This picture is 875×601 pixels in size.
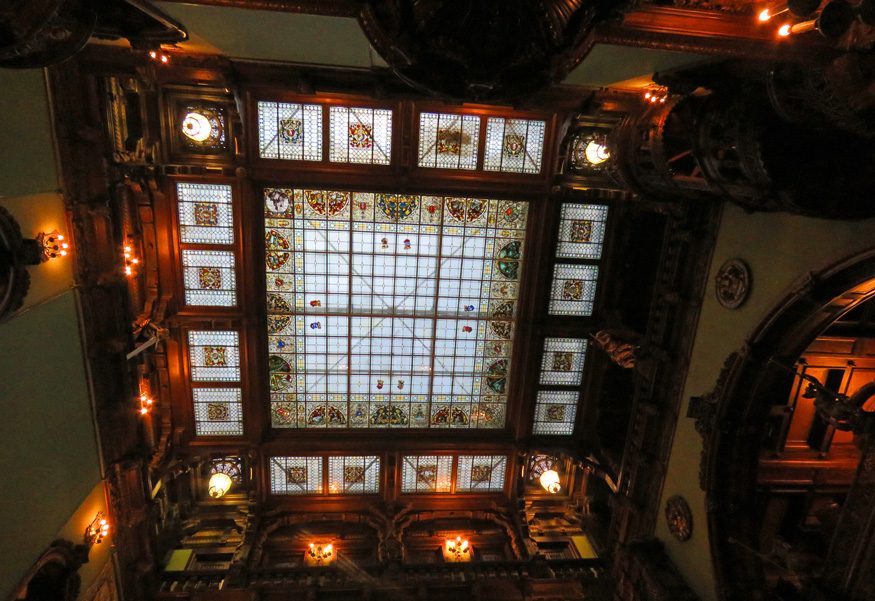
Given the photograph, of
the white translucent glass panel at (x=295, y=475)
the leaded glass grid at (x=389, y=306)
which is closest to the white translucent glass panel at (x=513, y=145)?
the leaded glass grid at (x=389, y=306)

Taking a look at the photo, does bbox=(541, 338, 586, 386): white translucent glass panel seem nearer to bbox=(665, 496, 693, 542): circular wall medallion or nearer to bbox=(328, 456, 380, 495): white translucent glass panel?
bbox=(665, 496, 693, 542): circular wall medallion

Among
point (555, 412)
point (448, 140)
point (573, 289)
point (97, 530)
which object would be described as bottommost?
point (97, 530)

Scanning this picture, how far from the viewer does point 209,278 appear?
392 inches

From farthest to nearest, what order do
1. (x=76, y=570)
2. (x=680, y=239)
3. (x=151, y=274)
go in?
1. (x=151, y=274)
2. (x=680, y=239)
3. (x=76, y=570)

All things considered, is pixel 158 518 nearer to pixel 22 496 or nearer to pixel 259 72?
pixel 22 496

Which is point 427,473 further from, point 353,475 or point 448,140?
point 448,140

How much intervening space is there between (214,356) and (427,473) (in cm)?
621

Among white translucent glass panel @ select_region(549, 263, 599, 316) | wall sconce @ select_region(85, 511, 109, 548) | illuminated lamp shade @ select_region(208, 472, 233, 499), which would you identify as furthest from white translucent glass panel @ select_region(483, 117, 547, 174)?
wall sconce @ select_region(85, 511, 109, 548)

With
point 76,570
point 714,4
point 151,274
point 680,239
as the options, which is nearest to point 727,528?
point 680,239

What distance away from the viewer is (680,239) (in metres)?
8.12

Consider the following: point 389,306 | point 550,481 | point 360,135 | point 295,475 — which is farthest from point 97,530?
point 550,481

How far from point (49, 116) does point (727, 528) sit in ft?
41.2

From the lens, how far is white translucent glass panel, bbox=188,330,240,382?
1035 cm

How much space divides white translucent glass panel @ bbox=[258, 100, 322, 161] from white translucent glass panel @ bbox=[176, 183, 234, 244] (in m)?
1.31
